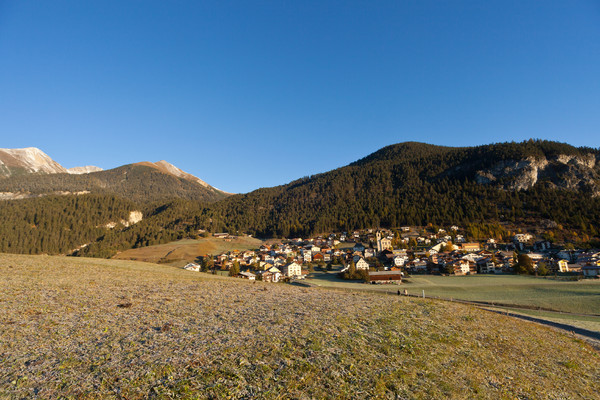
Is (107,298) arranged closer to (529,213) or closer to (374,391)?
(374,391)

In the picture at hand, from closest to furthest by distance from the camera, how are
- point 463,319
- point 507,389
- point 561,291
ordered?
point 507,389, point 463,319, point 561,291

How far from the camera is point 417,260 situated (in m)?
86.0

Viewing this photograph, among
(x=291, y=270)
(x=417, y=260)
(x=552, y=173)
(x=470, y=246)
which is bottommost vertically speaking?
(x=291, y=270)

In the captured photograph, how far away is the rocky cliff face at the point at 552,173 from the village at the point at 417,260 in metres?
76.7

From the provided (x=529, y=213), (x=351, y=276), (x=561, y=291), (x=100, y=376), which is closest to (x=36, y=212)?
(x=351, y=276)

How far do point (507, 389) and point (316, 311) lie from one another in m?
9.27

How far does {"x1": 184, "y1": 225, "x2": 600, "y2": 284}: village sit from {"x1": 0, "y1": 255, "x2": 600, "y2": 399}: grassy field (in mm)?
46164

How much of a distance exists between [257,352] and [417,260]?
286ft

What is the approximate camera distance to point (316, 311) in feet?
52.2

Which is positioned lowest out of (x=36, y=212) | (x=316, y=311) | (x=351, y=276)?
(x=351, y=276)

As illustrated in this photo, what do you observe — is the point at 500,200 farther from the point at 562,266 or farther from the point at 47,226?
the point at 47,226

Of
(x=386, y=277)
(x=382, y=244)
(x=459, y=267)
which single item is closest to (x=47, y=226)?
(x=382, y=244)

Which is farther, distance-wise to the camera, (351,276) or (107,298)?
(351,276)

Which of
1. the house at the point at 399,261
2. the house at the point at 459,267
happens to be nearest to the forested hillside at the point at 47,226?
the house at the point at 399,261
